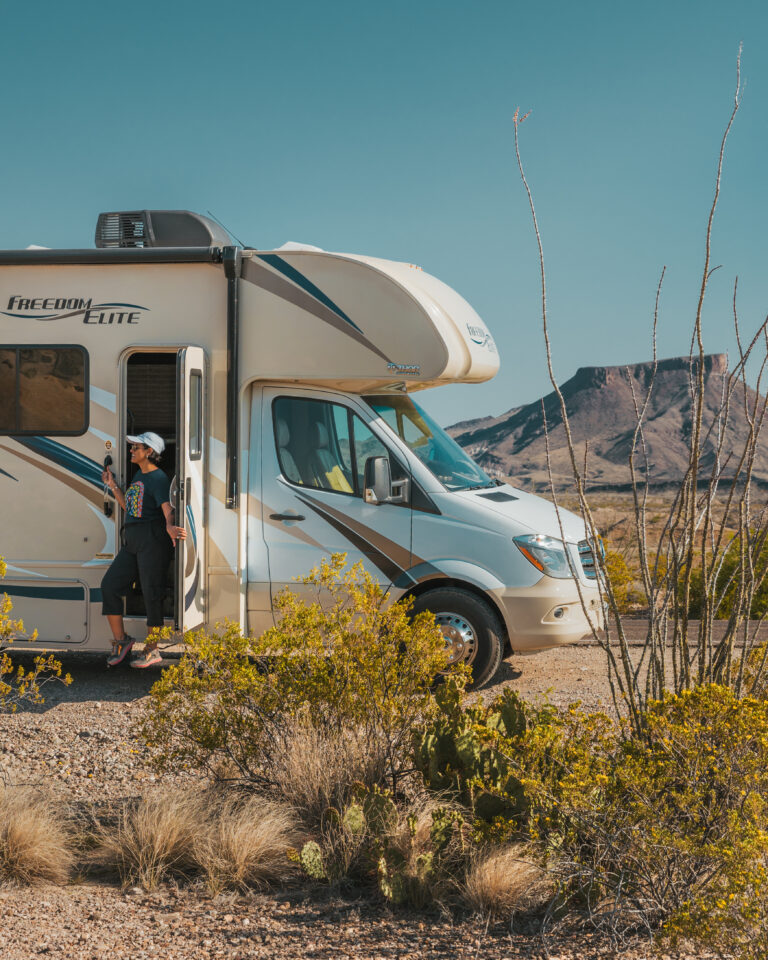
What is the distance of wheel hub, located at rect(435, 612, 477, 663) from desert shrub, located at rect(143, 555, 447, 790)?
2610 millimetres

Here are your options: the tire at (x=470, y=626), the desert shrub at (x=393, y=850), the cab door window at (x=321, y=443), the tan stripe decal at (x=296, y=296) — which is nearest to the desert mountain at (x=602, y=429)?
the tire at (x=470, y=626)

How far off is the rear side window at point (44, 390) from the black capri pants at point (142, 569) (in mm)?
988

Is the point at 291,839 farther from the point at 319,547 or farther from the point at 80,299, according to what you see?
the point at 80,299

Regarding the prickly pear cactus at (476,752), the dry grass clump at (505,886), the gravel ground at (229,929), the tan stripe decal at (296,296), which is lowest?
the gravel ground at (229,929)

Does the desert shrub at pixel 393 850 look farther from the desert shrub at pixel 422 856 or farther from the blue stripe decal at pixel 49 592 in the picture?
the blue stripe decal at pixel 49 592

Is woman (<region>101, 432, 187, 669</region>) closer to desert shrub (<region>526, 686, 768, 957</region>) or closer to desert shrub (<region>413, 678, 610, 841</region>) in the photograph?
desert shrub (<region>413, 678, 610, 841</region>)

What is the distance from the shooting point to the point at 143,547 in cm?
723

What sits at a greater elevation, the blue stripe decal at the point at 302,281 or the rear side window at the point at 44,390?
the blue stripe decal at the point at 302,281

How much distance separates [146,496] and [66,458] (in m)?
0.81

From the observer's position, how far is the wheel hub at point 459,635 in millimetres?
7246

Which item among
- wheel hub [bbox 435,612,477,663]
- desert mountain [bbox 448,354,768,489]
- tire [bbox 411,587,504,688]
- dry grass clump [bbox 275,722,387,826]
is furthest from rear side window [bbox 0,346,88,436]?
desert mountain [bbox 448,354,768,489]

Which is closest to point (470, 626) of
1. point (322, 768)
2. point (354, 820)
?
point (322, 768)

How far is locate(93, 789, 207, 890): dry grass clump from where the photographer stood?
3.93 meters

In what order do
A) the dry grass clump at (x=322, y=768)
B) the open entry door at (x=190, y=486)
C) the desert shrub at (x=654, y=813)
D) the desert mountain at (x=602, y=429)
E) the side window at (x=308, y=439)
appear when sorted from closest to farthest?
1. the desert shrub at (x=654, y=813)
2. the dry grass clump at (x=322, y=768)
3. the open entry door at (x=190, y=486)
4. the side window at (x=308, y=439)
5. the desert mountain at (x=602, y=429)
